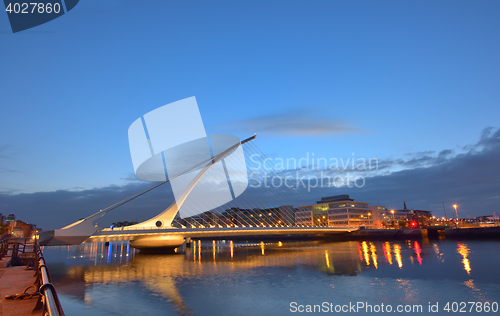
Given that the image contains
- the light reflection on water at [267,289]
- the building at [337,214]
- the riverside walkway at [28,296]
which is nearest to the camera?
the riverside walkway at [28,296]

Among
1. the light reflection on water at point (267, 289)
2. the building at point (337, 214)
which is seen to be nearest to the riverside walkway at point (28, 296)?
the light reflection on water at point (267, 289)

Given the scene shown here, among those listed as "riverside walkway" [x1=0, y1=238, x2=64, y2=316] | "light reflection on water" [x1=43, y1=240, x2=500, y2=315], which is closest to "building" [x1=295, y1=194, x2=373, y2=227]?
"light reflection on water" [x1=43, y1=240, x2=500, y2=315]

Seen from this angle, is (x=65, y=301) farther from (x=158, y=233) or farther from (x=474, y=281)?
(x=158, y=233)

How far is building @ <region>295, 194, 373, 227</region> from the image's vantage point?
90.6 metres

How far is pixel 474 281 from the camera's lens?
49.5 ft

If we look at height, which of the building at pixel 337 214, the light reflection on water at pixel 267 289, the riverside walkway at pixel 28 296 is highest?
the building at pixel 337 214

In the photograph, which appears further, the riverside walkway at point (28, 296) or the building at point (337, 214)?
the building at point (337, 214)

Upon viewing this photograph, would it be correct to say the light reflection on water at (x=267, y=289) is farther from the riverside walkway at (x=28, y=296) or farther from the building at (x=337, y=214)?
the building at (x=337, y=214)

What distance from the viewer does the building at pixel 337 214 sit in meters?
90.6

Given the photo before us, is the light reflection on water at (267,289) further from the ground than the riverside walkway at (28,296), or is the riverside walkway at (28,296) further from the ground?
the riverside walkway at (28,296)

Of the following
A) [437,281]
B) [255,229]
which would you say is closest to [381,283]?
[437,281]

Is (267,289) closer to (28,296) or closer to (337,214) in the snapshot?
(28,296)

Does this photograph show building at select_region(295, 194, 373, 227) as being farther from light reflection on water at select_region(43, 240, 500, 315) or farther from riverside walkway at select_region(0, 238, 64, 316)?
riverside walkway at select_region(0, 238, 64, 316)

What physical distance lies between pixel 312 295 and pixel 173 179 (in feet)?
96.5
